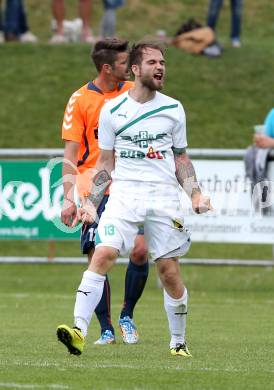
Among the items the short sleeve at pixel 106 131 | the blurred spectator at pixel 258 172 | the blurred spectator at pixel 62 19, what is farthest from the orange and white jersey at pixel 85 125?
the blurred spectator at pixel 62 19

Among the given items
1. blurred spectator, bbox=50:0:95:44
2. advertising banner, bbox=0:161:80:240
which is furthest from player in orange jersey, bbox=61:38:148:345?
blurred spectator, bbox=50:0:95:44

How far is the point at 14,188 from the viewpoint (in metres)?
16.5

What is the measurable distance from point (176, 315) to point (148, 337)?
1.83 m

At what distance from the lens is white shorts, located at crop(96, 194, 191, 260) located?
888cm

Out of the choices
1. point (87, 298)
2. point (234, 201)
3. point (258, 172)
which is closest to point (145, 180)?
point (87, 298)

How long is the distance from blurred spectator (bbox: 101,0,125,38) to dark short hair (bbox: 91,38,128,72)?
12.4m

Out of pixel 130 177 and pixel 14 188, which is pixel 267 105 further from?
pixel 130 177

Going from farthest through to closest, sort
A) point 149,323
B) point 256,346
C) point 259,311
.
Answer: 1. point 259,311
2. point 149,323
3. point 256,346

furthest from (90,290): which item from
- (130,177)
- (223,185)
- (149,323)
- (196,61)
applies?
(196,61)

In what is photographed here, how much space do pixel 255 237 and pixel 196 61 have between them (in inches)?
329

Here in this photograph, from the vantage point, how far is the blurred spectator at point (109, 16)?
22.8 meters

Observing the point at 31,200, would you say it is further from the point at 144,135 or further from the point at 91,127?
the point at 144,135

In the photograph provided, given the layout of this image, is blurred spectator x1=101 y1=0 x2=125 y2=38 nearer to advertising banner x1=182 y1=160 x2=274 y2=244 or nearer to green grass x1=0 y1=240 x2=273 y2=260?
green grass x1=0 y1=240 x2=273 y2=260

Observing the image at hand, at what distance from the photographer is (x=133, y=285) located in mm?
10727
